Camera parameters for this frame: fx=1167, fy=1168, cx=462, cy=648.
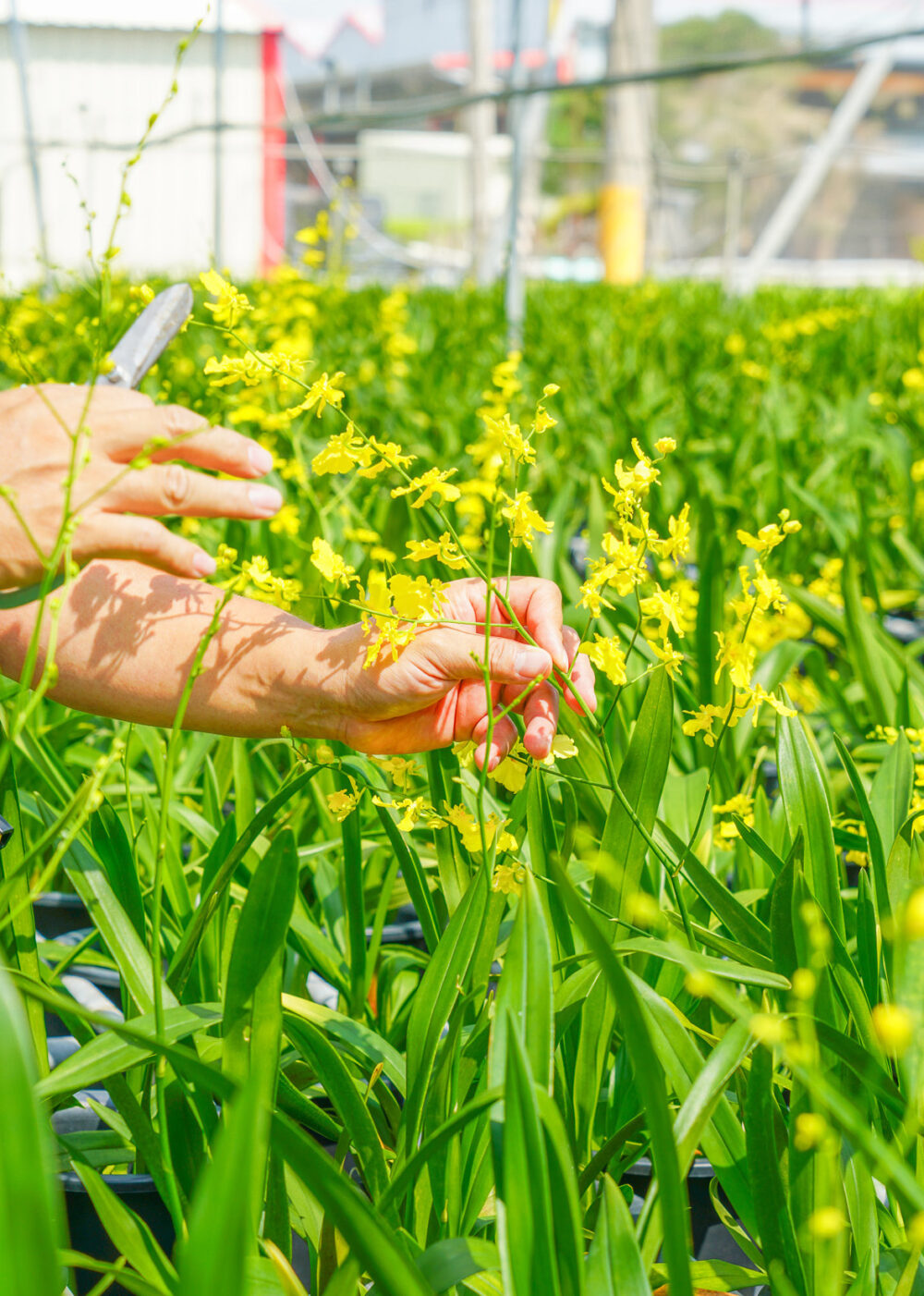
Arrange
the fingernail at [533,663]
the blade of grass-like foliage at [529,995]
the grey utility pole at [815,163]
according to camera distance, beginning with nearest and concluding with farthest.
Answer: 1. the blade of grass-like foliage at [529,995]
2. the fingernail at [533,663]
3. the grey utility pole at [815,163]

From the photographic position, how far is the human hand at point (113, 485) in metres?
0.78

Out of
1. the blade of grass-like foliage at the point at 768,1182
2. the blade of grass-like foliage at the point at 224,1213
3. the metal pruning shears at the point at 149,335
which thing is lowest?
the blade of grass-like foliage at the point at 768,1182

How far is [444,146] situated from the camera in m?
21.6

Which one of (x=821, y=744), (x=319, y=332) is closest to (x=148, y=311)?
(x=821, y=744)

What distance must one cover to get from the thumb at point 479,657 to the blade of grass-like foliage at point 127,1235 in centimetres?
35

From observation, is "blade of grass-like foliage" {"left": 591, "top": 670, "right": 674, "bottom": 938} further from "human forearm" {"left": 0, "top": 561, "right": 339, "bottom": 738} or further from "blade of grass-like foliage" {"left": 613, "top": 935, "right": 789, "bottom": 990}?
"human forearm" {"left": 0, "top": 561, "right": 339, "bottom": 738}

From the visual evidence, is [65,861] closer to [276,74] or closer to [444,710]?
[444,710]

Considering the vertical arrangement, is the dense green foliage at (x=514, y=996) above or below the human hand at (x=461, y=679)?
below

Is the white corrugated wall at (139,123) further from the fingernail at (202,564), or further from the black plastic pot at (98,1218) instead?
the black plastic pot at (98,1218)

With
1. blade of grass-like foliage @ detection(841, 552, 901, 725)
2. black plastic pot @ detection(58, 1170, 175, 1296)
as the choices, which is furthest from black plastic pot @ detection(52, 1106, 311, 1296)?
blade of grass-like foliage @ detection(841, 552, 901, 725)

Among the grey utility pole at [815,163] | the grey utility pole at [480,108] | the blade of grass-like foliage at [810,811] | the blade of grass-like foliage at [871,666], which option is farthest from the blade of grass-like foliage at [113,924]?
the grey utility pole at [480,108]

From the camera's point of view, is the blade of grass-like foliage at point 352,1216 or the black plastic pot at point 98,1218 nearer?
the blade of grass-like foliage at point 352,1216

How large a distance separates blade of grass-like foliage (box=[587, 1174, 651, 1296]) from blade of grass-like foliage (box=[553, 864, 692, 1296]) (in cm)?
3

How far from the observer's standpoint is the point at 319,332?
13.1ft
